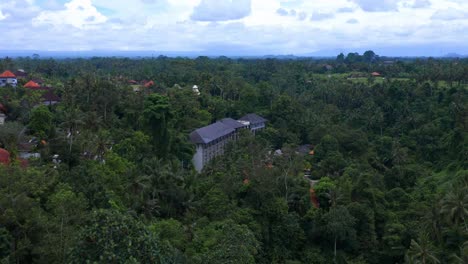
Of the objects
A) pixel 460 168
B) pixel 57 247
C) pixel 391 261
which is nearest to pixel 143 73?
pixel 460 168

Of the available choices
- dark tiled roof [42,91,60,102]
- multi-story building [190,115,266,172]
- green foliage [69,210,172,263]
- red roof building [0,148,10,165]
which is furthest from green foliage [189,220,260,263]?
dark tiled roof [42,91,60,102]

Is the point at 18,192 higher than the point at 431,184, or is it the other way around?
the point at 18,192

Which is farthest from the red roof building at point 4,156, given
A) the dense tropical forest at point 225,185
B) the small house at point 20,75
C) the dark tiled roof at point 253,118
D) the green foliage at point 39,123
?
the small house at point 20,75

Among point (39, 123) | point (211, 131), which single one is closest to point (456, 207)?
point (211, 131)

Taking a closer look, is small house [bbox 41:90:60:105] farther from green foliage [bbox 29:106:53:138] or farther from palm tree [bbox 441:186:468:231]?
palm tree [bbox 441:186:468:231]

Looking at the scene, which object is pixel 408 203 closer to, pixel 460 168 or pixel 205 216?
pixel 460 168

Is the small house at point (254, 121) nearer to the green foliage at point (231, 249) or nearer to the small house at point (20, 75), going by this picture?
the small house at point (20, 75)

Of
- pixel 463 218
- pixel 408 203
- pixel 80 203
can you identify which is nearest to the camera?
pixel 80 203
